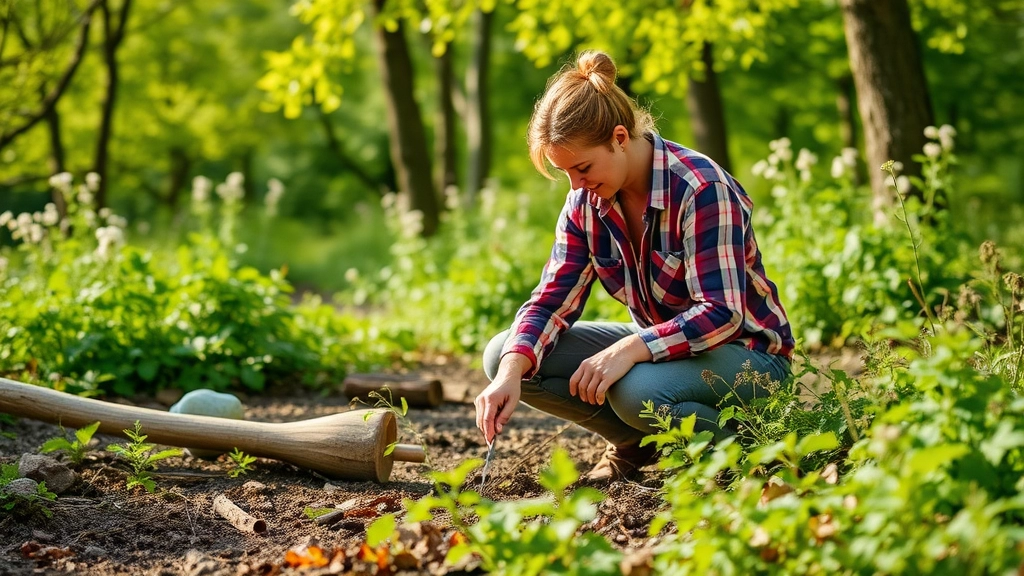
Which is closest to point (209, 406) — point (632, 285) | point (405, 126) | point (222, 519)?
point (222, 519)

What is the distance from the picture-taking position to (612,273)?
3301mm

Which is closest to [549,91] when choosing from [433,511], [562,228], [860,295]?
[562,228]

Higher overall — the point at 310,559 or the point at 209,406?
the point at 209,406

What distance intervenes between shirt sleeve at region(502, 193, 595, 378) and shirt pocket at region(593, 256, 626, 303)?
4cm

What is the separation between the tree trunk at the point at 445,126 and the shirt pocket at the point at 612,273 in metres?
10.3

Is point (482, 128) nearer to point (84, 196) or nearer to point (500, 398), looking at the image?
point (84, 196)

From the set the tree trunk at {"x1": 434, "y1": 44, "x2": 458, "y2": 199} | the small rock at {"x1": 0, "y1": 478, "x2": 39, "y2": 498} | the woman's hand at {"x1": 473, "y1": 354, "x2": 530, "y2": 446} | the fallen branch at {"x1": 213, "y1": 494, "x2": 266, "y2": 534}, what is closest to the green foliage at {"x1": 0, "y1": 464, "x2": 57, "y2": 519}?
the small rock at {"x1": 0, "y1": 478, "x2": 39, "y2": 498}

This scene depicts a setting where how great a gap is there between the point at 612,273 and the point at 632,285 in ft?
0.28

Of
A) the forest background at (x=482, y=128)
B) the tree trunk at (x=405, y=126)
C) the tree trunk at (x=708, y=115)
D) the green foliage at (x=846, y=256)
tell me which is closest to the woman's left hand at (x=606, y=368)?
the forest background at (x=482, y=128)

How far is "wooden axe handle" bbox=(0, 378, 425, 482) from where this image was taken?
10.9 ft

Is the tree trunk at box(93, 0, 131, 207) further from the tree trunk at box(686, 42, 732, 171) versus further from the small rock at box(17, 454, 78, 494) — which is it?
the small rock at box(17, 454, 78, 494)

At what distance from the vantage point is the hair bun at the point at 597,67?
2998 millimetres

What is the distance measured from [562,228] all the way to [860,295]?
239 centimetres

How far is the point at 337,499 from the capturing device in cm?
319
